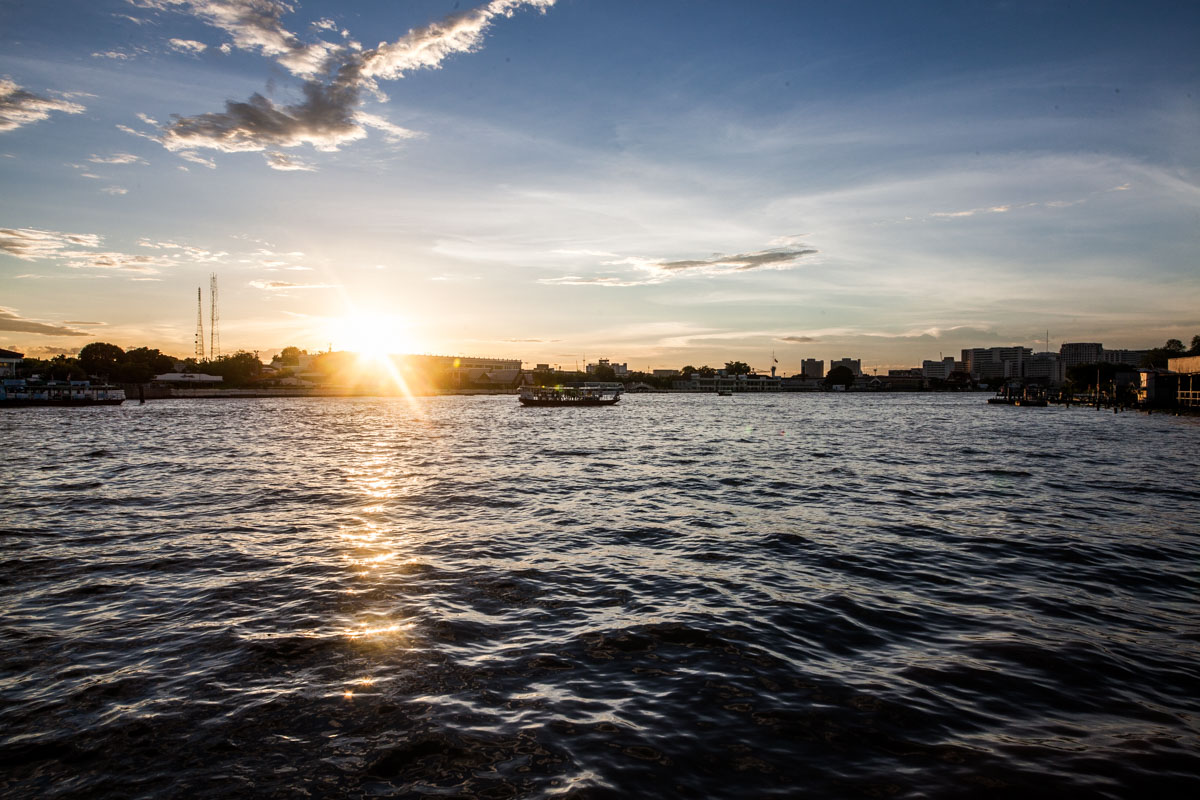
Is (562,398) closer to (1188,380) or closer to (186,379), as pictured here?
(1188,380)

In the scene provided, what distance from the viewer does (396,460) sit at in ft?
117

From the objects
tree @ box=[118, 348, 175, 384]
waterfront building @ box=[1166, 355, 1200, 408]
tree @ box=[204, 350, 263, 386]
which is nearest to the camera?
waterfront building @ box=[1166, 355, 1200, 408]

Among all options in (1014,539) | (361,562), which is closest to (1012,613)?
(1014,539)

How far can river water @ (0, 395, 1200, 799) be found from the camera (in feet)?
20.5

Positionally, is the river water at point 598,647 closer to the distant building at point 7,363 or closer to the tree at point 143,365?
the distant building at point 7,363

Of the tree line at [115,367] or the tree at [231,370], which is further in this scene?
the tree at [231,370]

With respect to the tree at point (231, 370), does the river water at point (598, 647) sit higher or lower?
lower

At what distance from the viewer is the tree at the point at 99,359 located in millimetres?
172000

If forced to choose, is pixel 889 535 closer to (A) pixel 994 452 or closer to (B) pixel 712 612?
(B) pixel 712 612

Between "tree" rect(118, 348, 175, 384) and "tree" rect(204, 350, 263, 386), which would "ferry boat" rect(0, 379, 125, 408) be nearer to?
"tree" rect(118, 348, 175, 384)

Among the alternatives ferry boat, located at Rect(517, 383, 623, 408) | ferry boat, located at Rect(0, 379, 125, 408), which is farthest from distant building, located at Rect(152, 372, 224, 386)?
ferry boat, located at Rect(517, 383, 623, 408)

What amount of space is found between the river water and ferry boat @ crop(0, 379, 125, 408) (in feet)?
424

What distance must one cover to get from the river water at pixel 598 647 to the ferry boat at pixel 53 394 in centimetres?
12920

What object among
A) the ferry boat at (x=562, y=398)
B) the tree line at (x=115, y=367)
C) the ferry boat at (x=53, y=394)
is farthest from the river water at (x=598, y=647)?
the tree line at (x=115, y=367)
